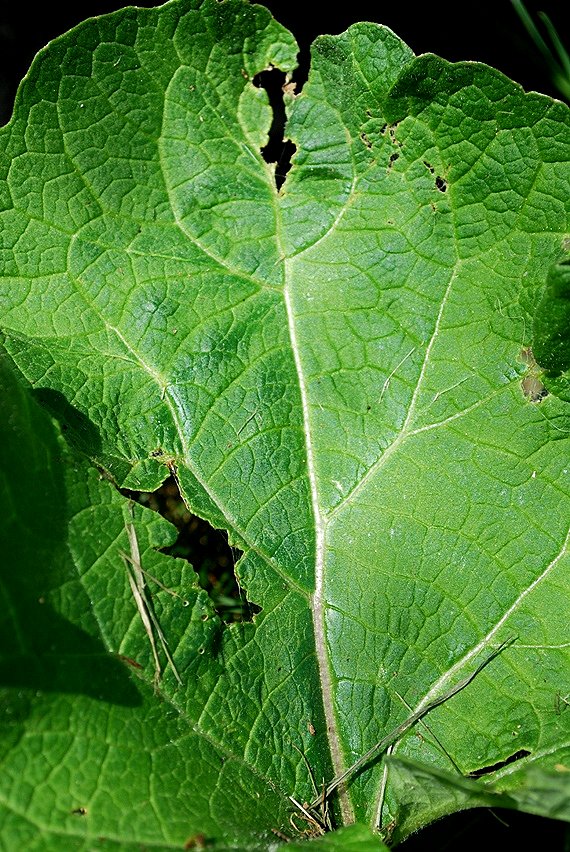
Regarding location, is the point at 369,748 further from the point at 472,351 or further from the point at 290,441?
the point at 472,351

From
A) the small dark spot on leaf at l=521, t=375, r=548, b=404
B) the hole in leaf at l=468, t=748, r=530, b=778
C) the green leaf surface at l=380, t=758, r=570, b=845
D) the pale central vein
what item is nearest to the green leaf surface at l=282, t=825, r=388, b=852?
the green leaf surface at l=380, t=758, r=570, b=845

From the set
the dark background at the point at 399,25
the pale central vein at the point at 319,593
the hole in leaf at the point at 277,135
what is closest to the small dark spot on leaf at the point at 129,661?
the pale central vein at the point at 319,593

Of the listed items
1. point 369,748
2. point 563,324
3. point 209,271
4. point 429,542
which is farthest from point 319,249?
point 369,748

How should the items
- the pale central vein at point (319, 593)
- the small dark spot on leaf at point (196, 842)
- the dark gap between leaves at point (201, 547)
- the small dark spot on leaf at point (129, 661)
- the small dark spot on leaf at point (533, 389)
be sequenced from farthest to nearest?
the dark gap between leaves at point (201, 547) → the small dark spot on leaf at point (533, 389) → the pale central vein at point (319, 593) → the small dark spot on leaf at point (129, 661) → the small dark spot on leaf at point (196, 842)

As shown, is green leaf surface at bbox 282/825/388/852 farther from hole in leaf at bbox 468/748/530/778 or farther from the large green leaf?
hole in leaf at bbox 468/748/530/778

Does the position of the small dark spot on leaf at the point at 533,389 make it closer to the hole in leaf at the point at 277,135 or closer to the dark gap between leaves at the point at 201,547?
the hole in leaf at the point at 277,135
